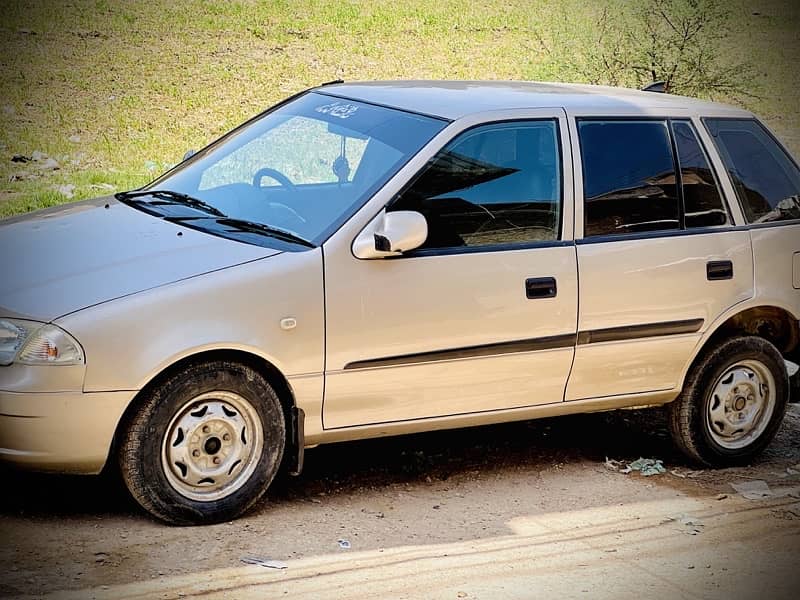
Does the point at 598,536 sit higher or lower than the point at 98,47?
lower

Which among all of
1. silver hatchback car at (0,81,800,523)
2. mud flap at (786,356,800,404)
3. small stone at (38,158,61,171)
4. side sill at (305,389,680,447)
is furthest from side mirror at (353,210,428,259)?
small stone at (38,158,61,171)

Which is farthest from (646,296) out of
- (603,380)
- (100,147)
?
(100,147)

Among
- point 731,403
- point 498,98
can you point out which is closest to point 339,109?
point 498,98

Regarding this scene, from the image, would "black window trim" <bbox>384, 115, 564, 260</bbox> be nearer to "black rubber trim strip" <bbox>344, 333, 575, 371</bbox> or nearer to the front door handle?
the front door handle

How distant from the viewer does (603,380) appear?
611 centimetres

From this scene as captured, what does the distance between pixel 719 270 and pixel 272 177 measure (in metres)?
2.28

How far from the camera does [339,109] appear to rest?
6219 millimetres

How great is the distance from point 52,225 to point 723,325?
338 cm

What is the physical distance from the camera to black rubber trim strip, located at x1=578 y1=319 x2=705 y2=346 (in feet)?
19.6

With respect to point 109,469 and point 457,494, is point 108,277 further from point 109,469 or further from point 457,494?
point 457,494

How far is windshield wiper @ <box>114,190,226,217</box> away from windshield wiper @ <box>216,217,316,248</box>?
12 cm

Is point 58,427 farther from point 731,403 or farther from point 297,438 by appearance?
point 731,403

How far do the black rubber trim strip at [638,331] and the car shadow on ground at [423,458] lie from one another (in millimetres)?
930

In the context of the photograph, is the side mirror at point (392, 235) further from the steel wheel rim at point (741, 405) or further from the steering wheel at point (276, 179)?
the steel wheel rim at point (741, 405)
